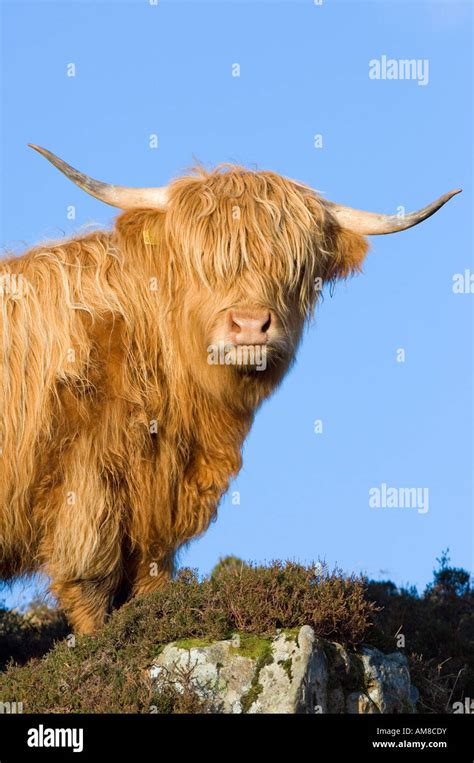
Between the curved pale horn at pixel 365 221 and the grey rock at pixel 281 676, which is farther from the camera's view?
the curved pale horn at pixel 365 221

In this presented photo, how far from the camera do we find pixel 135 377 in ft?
21.3

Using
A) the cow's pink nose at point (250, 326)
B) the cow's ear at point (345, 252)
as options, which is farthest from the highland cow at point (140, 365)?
the cow's ear at point (345, 252)

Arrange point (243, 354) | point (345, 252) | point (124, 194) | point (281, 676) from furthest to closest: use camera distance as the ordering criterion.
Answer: point (345, 252)
point (124, 194)
point (243, 354)
point (281, 676)

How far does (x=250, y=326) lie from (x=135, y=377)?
2.74ft

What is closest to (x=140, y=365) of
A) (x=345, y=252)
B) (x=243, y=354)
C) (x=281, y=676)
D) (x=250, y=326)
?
(x=243, y=354)

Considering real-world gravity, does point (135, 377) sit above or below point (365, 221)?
below

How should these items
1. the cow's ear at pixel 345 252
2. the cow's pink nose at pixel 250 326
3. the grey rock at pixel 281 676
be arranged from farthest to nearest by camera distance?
the cow's ear at pixel 345 252
the cow's pink nose at pixel 250 326
the grey rock at pixel 281 676

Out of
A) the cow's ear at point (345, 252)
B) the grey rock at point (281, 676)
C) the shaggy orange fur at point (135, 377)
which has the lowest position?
Answer: the grey rock at point (281, 676)

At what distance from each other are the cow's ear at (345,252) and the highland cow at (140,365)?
226 millimetres

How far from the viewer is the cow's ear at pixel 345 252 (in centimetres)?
721

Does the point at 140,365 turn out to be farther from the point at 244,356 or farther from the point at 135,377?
the point at 244,356

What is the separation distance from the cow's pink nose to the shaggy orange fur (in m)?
0.12

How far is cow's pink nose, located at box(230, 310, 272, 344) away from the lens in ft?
19.8

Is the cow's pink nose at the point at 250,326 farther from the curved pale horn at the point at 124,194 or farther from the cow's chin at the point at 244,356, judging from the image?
the curved pale horn at the point at 124,194
